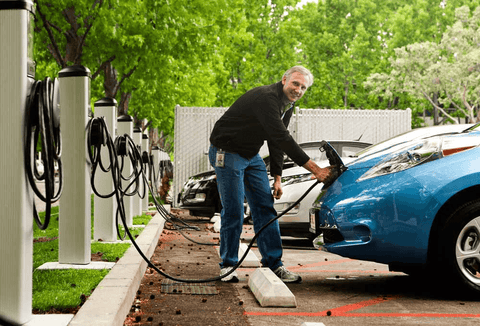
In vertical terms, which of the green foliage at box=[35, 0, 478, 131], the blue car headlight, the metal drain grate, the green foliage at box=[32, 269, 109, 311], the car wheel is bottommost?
the metal drain grate

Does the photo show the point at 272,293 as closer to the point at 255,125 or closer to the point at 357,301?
the point at 357,301

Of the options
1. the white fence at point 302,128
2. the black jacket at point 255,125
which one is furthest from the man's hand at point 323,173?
the white fence at point 302,128

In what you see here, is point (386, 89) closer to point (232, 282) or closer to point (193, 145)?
point (193, 145)

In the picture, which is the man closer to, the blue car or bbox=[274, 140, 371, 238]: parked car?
the blue car

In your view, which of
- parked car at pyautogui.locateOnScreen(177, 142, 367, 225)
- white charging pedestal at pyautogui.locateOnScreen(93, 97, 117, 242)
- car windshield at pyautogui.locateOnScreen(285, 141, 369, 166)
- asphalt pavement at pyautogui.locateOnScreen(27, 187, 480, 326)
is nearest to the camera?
asphalt pavement at pyautogui.locateOnScreen(27, 187, 480, 326)

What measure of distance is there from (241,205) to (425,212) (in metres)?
1.76

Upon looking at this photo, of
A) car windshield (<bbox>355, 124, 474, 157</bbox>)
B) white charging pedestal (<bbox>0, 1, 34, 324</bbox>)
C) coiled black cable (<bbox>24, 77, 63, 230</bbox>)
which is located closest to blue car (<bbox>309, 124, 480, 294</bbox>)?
car windshield (<bbox>355, 124, 474, 157</bbox>)

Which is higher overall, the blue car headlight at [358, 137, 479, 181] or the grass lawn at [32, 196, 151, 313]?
A: the blue car headlight at [358, 137, 479, 181]

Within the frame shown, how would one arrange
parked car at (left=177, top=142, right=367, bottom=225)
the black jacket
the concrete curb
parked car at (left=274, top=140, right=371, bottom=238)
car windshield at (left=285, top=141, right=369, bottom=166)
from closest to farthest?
the concrete curb → the black jacket → parked car at (left=274, top=140, right=371, bottom=238) → car windshield at (left=285, top=141, right=369, bottom=166) → parked car at (left=177, top=142, right=367, bottom=225)

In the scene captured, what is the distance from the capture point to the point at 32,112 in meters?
3.98

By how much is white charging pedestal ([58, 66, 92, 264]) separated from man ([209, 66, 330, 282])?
1.19 metres

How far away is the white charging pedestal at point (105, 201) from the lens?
8312 millimetres

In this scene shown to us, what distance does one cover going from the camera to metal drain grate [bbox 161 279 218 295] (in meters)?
5.91

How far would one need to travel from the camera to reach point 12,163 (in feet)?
12.6
